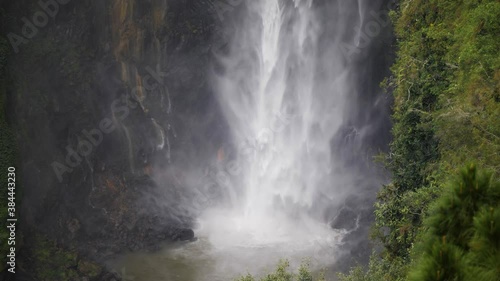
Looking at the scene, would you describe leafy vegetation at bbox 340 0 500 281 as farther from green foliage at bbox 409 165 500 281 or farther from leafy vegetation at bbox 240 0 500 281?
green foliage at bbox 409 165 500 281

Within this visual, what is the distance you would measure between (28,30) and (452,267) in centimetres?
2684

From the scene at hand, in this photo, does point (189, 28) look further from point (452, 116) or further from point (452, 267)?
point (452, 267)

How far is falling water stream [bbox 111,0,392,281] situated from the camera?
113 feet

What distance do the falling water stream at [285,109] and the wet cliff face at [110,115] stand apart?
2.57m

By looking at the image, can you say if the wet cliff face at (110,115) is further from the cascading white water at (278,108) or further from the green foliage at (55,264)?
the cascading white water at (278,108)

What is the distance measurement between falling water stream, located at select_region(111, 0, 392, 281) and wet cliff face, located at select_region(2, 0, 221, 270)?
257cm

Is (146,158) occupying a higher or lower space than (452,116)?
higher

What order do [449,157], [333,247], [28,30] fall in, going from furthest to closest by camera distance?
[333,247], [28,30], [449,157]

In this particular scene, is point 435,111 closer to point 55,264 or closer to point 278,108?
point 55,264

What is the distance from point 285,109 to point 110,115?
1383 cm

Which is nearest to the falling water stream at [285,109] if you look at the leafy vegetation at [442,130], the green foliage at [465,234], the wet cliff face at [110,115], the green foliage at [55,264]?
the wet cliff face at [110,115]

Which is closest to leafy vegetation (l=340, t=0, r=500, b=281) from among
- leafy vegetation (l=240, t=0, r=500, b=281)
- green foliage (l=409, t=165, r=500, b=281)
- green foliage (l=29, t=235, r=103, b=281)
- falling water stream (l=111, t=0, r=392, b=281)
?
leafy vegetation (l=240, t=0, r=500, b=281)

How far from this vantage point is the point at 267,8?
35781 millimetres

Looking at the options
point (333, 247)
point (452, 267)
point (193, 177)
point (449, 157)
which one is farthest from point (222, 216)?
point (452, 267)
